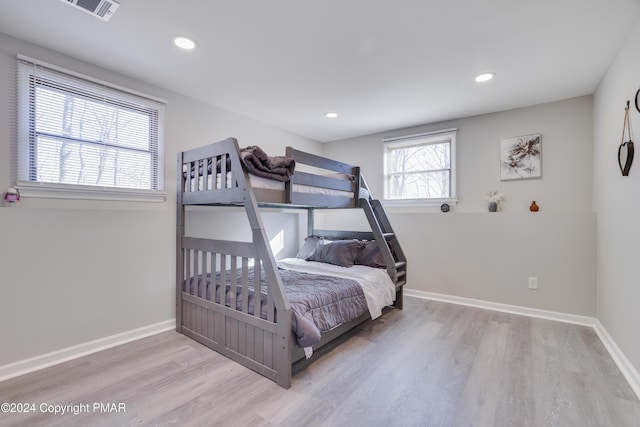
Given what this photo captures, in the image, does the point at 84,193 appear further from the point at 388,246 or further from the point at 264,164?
the point at 388,246

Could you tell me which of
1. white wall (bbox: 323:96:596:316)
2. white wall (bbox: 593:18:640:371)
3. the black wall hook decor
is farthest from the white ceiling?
the black wall hook decor

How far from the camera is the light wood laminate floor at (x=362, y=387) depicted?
1.56m

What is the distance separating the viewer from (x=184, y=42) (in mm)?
2074

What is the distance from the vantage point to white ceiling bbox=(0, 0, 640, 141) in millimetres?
1748

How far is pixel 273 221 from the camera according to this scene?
13.1 ft

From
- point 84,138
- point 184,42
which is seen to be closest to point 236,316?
point 84,138

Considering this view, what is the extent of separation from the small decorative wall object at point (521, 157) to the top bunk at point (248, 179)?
6.67ft

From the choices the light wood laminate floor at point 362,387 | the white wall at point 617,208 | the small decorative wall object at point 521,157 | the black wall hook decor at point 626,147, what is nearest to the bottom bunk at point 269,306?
the light wood laminate floor at point 362,387

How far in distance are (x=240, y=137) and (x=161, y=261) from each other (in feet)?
5.58

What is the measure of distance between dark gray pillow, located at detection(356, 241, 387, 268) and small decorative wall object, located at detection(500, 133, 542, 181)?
170 cm

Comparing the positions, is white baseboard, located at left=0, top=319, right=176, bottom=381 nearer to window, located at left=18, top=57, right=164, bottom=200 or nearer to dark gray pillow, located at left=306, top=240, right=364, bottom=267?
window, located at left=18, top=57, right=164, bottom=200

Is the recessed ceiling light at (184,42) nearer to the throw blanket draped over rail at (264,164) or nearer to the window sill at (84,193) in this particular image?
the throw blanket draped over rail at (264,164)

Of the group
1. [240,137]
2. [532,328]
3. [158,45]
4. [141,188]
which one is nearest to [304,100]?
[240,137]

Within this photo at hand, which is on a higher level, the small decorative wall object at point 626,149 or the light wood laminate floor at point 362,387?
the small decorative wall object at point 626,149
